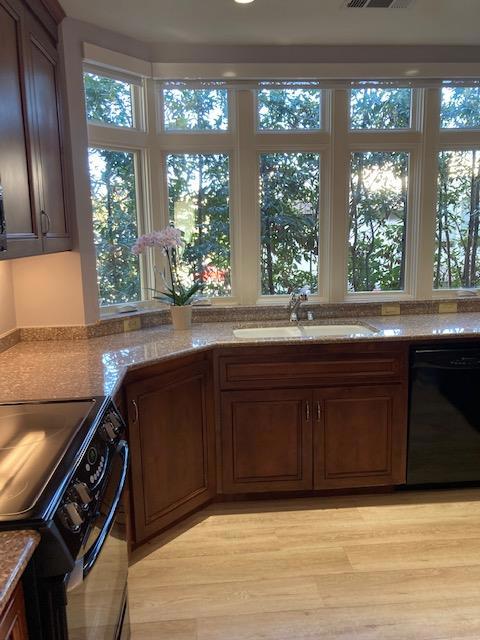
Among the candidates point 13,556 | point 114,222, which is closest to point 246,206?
point 114,222

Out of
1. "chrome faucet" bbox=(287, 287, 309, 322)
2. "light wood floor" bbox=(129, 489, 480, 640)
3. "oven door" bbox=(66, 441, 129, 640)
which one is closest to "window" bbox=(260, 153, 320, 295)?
"chrome faucet" bbox=(287, 287, 309, 322)

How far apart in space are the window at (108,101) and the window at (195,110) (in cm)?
23

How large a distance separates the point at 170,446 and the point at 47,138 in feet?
5.00

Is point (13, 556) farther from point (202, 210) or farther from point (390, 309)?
point (390, 309)

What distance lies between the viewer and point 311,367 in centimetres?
264

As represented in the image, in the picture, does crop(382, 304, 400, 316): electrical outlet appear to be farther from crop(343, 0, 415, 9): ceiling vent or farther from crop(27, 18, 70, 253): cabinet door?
crop(27, 18, 70, 253): cabinet door

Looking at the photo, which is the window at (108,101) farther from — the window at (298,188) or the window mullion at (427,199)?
the window mullion at (427,199)

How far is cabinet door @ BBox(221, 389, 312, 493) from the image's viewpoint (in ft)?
8.70

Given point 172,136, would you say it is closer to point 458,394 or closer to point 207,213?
point 207,213

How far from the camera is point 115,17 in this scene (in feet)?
8.30

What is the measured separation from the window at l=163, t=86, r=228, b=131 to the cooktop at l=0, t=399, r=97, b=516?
6.64 ft

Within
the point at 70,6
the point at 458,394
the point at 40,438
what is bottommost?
the point at 458,394

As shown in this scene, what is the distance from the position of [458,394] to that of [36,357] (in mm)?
2191

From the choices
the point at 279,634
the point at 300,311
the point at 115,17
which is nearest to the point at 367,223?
the point at 300,311
